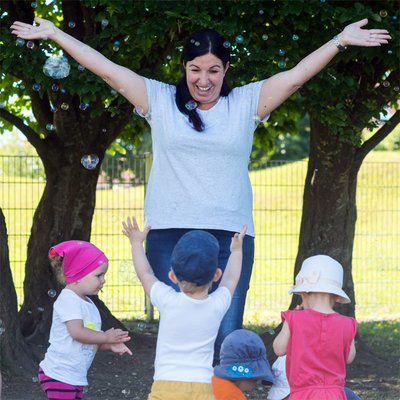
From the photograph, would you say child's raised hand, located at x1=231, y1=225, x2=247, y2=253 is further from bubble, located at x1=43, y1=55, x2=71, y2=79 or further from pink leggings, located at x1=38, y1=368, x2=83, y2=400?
bubble, located at x1=43, y1=55, x2=71, y2=79

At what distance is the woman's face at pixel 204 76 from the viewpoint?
4.09m

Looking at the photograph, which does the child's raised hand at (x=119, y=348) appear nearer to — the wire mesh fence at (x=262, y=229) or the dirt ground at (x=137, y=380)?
the dirt ground at (x=137, y=380)

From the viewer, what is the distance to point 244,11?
684 cm

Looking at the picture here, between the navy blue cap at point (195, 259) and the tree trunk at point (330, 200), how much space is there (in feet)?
15.3

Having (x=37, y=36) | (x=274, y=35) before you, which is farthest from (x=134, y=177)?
(x=37, y=36)

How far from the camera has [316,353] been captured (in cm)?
404

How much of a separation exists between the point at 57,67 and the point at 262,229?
6854 mm

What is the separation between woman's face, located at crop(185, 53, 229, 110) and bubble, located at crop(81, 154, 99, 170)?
3752 mm

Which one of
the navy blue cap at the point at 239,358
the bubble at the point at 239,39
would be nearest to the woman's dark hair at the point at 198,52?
the navy blue cap at the point at 239,358

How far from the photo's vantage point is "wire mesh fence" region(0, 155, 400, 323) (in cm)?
1094

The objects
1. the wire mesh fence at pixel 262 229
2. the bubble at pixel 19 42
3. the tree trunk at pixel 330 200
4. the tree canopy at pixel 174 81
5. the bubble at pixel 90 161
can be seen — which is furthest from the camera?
the wire mesh fence at pixel 262 229

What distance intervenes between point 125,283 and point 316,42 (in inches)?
200

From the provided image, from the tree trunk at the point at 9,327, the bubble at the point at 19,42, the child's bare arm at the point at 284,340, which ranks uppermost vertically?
the bubble at the point at 19,42

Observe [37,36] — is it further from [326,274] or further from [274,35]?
[274,35]
